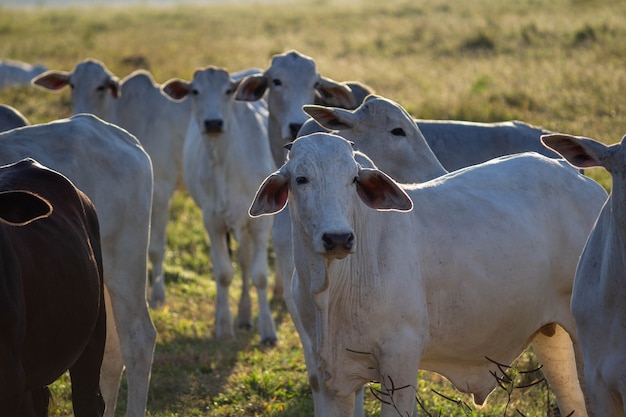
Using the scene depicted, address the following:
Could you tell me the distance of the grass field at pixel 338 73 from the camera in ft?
24.3

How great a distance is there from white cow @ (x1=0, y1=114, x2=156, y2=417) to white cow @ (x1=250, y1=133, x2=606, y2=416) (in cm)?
129

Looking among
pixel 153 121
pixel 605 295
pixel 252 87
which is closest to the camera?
pixel 605 295

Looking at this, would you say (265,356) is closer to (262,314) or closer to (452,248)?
(262,314)

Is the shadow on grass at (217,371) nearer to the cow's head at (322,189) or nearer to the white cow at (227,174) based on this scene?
the white cow at (227,174)

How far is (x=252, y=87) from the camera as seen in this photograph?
28.4ft

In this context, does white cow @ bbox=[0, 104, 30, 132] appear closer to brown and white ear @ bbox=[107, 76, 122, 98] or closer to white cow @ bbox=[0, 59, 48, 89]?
brown and white ear @ bbox=[107, 76, 122, 98]

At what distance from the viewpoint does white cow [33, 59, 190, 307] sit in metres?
10.9

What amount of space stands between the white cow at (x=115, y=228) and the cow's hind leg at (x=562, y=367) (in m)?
2.35

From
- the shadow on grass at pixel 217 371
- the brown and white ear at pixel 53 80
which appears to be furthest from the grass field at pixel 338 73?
the brown and white ear at pixel 53 80

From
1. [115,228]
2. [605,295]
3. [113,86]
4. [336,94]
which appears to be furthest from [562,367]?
[113,86]

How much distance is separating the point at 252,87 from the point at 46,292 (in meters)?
4.01

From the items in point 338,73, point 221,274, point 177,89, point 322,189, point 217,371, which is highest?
point 338,73

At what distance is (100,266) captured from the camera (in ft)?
18.7

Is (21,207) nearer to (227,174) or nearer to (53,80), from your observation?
(227,174)
